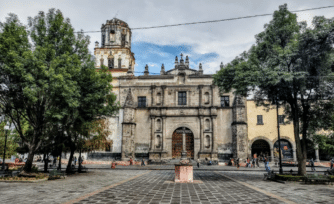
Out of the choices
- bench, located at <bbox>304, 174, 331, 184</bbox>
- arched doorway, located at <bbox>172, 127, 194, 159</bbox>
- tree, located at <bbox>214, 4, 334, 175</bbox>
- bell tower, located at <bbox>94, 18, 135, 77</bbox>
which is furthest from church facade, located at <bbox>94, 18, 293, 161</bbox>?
bench, located at <bbox>304, 174, 331, 184</bbox>

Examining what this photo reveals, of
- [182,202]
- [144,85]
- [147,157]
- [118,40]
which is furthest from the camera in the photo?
[118,40]

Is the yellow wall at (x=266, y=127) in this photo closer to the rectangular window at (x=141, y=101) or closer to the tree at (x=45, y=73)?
the rectangular window at (x=141, y=101)

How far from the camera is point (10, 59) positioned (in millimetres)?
13586

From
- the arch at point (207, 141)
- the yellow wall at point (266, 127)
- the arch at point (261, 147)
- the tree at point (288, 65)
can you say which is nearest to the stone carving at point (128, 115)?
the arch at point (207, 141)

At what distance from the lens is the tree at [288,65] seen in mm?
13523

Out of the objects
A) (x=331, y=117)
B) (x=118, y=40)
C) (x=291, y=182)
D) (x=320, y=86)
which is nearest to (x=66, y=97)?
(x=291, y=182)

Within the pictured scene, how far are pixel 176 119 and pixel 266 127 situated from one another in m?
12.2

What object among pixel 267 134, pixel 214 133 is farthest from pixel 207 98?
pixel 267 134

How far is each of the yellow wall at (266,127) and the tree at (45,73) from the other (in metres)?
23.3

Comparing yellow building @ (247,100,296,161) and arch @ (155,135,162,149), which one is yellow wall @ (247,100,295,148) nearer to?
yellow building @ (247,100,296,161)

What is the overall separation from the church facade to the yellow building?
738mm

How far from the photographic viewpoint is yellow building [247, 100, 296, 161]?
3338 cm

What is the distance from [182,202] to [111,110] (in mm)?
11440

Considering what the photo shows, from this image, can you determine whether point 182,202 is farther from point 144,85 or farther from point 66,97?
point 144,85
